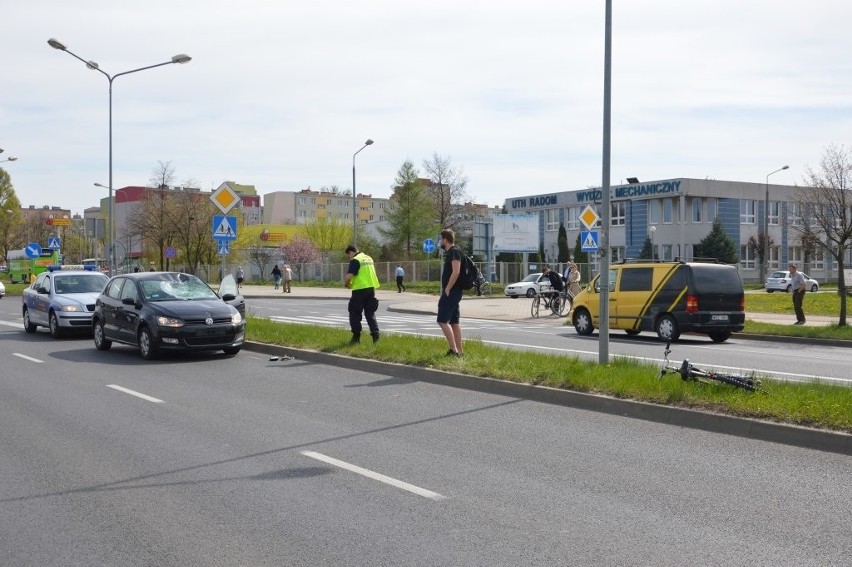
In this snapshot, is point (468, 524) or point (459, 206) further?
point (459, 206)

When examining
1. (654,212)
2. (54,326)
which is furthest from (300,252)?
(54,326)

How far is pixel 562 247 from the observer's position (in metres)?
70.6

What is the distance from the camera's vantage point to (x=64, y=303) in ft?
65.0

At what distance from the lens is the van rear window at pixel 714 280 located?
1928cm

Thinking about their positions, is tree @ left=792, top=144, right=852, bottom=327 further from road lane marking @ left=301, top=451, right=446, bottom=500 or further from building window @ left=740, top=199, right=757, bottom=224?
building window @ left=740, top=199, right=757, bottom=224

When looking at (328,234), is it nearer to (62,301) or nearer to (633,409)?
(62,301)

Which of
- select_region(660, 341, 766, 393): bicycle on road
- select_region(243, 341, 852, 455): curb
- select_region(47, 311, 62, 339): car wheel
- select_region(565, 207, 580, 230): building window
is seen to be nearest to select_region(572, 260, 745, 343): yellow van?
select_region(243, 341, 852, 455): curb

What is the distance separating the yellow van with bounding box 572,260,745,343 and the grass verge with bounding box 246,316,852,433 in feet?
22.1

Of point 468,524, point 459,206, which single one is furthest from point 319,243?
point 468,524

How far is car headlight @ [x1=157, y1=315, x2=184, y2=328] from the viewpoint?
1473 cm

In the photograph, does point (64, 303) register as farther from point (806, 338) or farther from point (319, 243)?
point (319, 243)

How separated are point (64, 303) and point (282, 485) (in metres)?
15.3

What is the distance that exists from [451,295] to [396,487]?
6.34m

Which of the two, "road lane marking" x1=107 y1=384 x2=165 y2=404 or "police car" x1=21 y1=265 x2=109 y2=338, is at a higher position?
"police car" x1=21 y1=265 x2=109 y2=338
